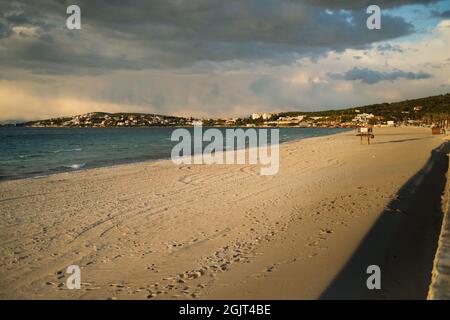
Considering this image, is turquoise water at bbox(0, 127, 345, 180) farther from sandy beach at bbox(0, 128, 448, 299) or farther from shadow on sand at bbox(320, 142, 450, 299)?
shadow on sand at bbox(320, 142, 450, 299)

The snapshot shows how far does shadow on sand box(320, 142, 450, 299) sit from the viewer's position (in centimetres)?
548

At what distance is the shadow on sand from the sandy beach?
27 millimetres

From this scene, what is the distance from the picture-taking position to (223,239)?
814 centimetres

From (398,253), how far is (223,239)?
11.3 feet

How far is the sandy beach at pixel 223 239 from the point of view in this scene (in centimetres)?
575

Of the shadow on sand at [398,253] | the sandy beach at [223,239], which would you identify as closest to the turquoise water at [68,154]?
the sandy beach at [223,239]

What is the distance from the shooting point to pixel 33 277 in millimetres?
→ 6289

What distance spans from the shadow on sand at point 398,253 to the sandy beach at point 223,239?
27 mm

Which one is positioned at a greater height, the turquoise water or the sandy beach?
the turquoise water

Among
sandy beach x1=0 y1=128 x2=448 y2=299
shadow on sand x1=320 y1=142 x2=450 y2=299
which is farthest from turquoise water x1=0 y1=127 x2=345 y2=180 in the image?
shadow on sand x1=320 y1=142 x2=450 y2=299

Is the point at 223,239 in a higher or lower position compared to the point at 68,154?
lower

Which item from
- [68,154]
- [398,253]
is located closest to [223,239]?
[398,253]

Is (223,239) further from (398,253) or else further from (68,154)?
(68,154)
